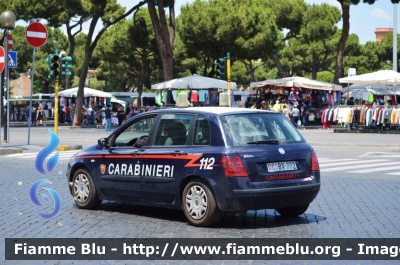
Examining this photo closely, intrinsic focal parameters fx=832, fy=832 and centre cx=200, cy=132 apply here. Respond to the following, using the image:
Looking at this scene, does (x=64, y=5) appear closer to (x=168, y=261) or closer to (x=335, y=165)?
(x=335, y=165)

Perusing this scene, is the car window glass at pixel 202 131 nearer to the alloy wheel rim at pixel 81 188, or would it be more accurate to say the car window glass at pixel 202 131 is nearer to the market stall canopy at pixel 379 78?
the alloy wheel rim at pixel 81 188

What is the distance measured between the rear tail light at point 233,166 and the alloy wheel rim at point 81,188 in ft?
8.92

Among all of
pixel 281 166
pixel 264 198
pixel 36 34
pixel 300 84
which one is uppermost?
pixel 36 34

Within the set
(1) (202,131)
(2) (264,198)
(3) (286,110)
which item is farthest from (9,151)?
(3) (286,110)

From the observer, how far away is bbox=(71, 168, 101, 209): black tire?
38.2ft

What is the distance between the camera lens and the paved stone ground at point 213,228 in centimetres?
933

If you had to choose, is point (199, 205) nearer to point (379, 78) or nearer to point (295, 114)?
point (379, 78)

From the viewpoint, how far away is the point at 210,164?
390 inches

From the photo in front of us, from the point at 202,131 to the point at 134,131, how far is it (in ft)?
4.45

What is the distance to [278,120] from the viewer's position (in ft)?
35.1

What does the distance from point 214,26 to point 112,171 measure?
4518 centimetres

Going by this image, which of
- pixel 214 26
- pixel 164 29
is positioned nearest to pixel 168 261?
pixel 164 29

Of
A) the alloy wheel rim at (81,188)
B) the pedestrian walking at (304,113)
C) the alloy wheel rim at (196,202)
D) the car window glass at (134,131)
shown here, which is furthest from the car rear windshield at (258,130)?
the pedestrian walking at (304,113)

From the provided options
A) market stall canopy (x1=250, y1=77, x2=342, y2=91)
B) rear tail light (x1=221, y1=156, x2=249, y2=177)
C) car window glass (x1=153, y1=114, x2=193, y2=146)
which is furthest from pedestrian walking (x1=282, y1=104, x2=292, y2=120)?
rear tail light (x1=221, y1=156, x2=249, y2=177)
